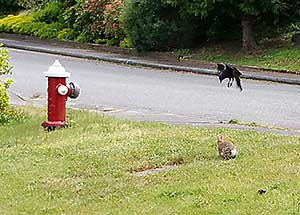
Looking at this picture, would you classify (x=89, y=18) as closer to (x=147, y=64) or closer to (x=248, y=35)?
(x=147, y=64)

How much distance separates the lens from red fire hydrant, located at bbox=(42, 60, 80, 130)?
355 inches

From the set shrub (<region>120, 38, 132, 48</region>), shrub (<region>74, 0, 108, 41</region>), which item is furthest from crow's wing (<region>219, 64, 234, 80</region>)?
shrub (<region>74, 0, 108, 41</region>)

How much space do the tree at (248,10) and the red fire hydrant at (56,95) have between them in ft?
34.3

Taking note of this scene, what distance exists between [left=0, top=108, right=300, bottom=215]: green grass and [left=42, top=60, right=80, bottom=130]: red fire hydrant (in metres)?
0.23

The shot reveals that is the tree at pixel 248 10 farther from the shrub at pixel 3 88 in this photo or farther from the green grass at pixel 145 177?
the green grass at pixel 145 177

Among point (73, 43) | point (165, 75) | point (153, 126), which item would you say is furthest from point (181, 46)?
point (153, 126)

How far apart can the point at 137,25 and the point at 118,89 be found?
6903mm

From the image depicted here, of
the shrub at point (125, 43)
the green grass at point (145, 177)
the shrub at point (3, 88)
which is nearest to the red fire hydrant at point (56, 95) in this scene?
the green grass at point (145, 177)

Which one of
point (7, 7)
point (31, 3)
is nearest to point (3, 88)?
point (31, 3)

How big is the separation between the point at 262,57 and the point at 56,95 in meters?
10.8

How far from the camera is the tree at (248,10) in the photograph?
1875 centimetres

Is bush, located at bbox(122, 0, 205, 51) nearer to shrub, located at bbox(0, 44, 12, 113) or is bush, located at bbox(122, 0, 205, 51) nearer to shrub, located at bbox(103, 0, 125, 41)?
shrub, located at bbox(103, 0, 125, 41)

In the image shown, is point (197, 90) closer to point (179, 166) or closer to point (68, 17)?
point (179, 166)

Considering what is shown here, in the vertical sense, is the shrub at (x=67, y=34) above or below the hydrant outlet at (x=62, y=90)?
below
